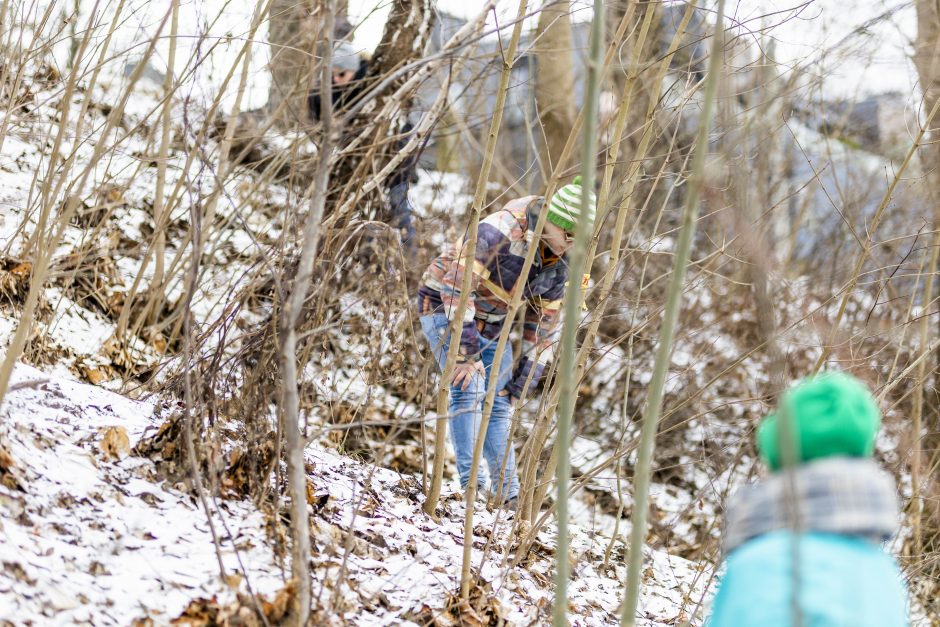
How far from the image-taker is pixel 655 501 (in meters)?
5.54

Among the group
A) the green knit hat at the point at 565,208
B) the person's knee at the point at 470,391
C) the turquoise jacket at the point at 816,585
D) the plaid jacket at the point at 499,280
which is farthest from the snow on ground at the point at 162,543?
the green knit hat at the point at 565,208

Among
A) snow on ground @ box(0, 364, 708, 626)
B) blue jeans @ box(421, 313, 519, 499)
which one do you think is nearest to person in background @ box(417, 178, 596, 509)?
blue jeans @ box(421, 313, 519, 499)

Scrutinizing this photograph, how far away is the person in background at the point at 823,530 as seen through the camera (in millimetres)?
1233

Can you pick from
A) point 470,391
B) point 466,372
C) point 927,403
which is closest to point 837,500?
point 466,372

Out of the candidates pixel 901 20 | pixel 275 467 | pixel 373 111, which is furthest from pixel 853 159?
pixel 275 467

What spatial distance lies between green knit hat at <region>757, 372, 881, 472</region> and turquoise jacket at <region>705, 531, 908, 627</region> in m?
0.12

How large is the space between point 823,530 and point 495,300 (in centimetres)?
254

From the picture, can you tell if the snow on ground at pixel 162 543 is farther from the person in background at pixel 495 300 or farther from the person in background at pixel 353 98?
the person in background at pixel 353 98

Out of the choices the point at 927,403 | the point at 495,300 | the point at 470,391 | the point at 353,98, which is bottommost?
the point at 470,391

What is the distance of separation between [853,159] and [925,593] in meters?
5.90

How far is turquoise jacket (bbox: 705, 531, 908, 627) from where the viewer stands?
1222mm

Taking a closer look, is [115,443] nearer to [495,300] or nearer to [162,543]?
[162,543]

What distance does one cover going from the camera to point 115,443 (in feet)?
9.02

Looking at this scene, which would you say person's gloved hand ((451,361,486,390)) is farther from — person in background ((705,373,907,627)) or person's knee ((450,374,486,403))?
person in background ((705,373,907,627))
